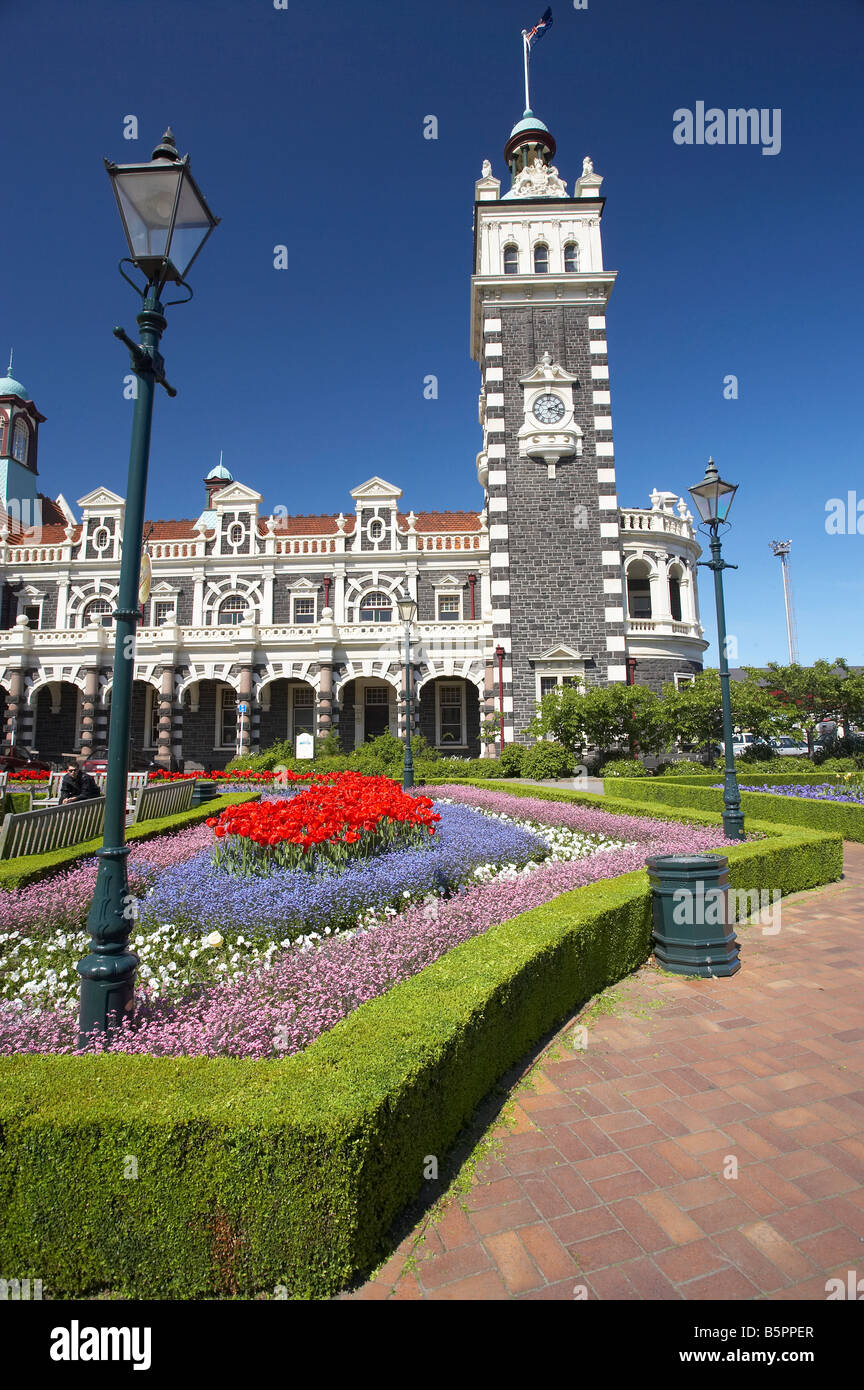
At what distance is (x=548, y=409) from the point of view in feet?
78.8

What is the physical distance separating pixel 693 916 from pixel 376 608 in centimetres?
2331

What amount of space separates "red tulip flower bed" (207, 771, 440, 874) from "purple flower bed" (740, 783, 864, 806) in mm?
9207

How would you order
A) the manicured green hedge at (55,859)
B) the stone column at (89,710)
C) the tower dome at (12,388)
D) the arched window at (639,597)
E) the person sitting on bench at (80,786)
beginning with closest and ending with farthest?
the manicured green hedge at (55,859) → the person sitting on bench at (80,786) → the stone column at (89,710) → the arched window at (639,597) → the tower dome at (12,388)

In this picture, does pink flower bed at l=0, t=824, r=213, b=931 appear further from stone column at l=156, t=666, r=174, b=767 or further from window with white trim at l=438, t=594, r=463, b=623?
window with white trim at l=438, t=594, r=463, b=623

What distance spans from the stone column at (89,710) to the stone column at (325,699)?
9.23 meters

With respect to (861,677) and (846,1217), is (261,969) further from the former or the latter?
(861,677)

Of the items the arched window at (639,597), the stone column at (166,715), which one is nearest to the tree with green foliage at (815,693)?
the arched window at (639,597)

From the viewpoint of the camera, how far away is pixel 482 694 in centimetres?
2458

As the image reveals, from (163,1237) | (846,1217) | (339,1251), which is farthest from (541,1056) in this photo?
(163,1237)

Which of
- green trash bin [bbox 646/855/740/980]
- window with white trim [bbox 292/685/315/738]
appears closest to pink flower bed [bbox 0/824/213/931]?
green trash bin [bbox 646/855/740/980]

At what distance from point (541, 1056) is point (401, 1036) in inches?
58.4

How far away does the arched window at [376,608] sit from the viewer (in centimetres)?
2764

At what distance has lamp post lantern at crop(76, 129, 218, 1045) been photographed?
3.60 m

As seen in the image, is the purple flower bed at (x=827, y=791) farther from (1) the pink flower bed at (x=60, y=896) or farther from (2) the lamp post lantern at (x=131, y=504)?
(2) the lamp post lantern at (x=131, y=504)
